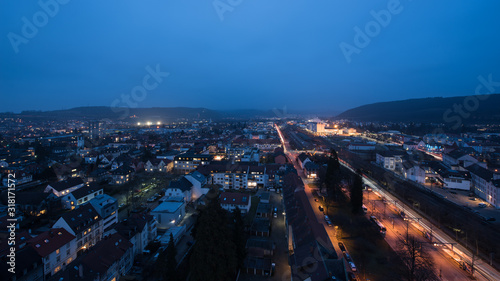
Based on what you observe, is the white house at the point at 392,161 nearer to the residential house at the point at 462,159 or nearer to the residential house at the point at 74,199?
the residential house at the point at 462,159

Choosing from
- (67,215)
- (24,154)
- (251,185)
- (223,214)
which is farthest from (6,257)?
(24,154)

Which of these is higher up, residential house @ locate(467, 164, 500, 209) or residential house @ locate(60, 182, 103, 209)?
residential house @ locate(467, 164, 500, 209)

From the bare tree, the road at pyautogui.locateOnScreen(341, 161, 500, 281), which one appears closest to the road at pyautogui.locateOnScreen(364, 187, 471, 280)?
the road at pyautogui.locateOnScreen(341, 161, 500, 281)

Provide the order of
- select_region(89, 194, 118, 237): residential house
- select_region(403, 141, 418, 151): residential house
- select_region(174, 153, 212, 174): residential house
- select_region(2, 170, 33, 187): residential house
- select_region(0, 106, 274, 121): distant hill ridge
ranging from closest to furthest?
select_region(89, 194, 118, 237): residential house → select_region(2, 170, 33, 187): residential house → select_region(174, 153, 212, 174): residential house → select_region(403, 141, 418, 151): residential house → select_region(0, 106, 274, 121): distant hill ridge

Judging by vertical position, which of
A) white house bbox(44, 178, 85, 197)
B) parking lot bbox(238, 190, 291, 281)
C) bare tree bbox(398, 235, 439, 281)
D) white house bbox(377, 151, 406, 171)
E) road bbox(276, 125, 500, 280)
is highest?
white house bbox(377, 151, 406, 171)

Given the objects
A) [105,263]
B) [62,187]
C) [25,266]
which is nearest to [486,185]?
[105,263]

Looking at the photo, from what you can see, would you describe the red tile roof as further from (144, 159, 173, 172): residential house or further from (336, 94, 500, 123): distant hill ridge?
(336, 94, 500, 123): distant hill ridge

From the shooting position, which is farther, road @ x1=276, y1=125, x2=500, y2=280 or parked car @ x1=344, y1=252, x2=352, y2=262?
parked car @ x1=344, y1=252, x2=352, y2=262

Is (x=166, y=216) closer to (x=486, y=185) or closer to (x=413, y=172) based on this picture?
(x=413, y=172)
